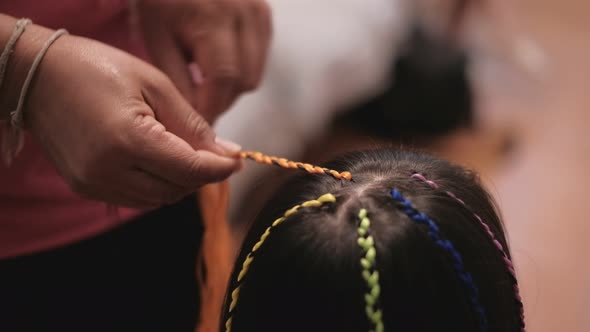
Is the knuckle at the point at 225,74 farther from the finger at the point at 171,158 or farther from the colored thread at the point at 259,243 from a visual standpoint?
the colored thread at the point at 259,243

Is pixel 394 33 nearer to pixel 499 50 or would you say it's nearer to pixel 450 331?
pixel 499 50

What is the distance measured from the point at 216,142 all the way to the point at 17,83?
0.23m

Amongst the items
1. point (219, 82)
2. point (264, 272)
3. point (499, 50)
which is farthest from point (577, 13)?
point (264, 272)

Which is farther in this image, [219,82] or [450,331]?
[219,82]

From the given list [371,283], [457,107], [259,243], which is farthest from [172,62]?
[457,107]

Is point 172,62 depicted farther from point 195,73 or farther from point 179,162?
point 179,162

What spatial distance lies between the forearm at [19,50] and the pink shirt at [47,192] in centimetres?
8

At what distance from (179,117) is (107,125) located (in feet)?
0.33

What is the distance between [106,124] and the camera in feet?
1.89

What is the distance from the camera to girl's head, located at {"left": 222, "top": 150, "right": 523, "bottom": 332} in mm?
530

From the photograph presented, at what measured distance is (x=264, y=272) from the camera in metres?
0.57

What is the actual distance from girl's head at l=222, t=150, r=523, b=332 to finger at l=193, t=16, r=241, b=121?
9.7 inches

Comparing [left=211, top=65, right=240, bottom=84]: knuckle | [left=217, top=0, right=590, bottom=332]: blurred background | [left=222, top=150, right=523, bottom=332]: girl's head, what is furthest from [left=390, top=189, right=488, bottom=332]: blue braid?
[left=217, top=0, right=590, bottom=332]: blurred background

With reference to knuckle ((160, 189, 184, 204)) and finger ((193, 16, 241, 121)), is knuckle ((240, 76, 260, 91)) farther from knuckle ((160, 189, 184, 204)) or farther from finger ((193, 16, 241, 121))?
knuckle ((160, 189, 184, 204))
